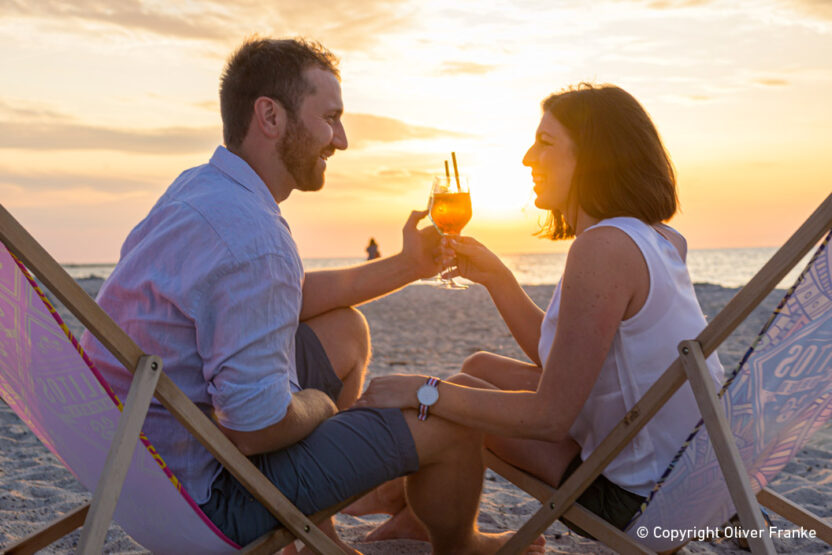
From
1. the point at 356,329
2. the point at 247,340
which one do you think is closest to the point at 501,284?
the point at 356,329

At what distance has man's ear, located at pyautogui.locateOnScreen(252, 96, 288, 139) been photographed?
97.7 inches

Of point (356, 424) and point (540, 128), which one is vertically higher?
point (540, 128)

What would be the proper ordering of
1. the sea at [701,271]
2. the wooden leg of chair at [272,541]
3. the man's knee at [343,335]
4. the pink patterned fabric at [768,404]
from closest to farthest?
the pink patterned fabric at [768,404] → the wooden leg of chair at [272,541] → the man's knee at [343,335] → the sea at [701,271]

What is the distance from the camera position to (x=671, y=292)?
7.39ft

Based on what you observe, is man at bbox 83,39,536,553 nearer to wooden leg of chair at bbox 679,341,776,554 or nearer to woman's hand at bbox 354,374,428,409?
woman's hand at bbox 354,374,428,409

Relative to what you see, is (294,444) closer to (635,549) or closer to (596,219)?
(635,549)

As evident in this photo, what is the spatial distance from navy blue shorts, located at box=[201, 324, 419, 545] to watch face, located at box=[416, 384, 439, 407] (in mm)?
88

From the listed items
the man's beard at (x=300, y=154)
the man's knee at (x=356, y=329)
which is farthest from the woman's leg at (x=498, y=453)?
the man's beard at (x=300, y=154)

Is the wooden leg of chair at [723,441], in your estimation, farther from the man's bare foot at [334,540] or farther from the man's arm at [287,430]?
the man's bare foot at [334,540]

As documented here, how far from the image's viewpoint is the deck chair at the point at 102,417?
1.68 meters

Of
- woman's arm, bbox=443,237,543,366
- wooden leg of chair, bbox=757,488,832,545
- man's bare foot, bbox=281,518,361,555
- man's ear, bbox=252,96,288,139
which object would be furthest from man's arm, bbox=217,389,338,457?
wooden leg of chair, bbox=757,488,832,545

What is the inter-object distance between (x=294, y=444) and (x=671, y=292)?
4.06ft

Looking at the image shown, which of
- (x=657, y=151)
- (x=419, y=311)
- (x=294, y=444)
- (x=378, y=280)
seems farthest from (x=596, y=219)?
(x=419, y=311)

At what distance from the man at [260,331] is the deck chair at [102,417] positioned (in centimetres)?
10
